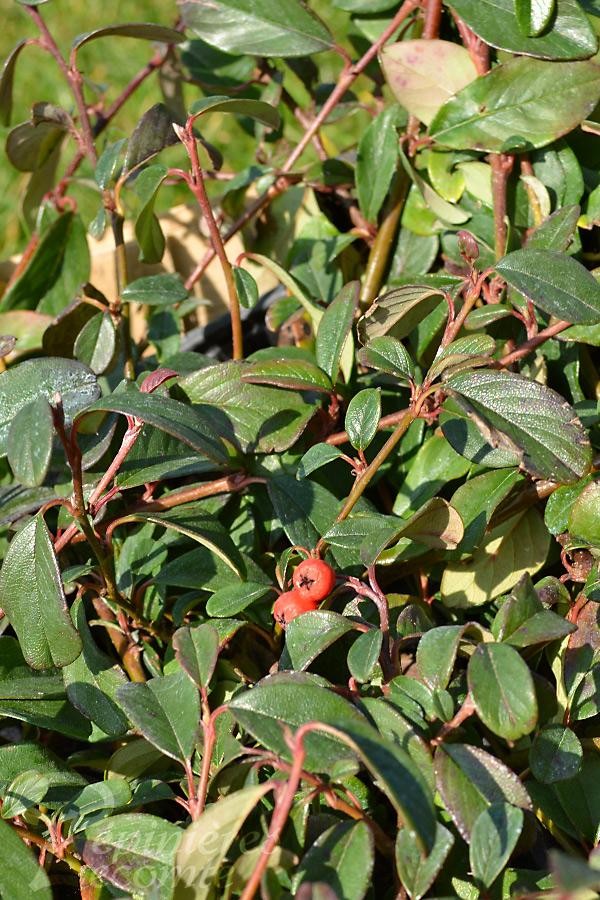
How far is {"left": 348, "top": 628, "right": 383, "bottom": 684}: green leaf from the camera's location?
67 cm

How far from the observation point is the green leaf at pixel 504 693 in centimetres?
61

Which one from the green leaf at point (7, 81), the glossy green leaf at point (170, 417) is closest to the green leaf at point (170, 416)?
the glossy green leaf at point (170, 417)

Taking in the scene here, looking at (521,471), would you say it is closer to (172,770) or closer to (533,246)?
(533,246)

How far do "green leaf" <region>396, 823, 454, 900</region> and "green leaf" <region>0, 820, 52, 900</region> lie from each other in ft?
0.79

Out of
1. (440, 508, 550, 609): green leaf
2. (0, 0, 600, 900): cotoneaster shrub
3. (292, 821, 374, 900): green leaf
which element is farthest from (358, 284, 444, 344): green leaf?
(292, 821, 374, 900): green leaf

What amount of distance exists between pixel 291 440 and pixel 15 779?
366 mm

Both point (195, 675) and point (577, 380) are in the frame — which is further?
point (577, 380)

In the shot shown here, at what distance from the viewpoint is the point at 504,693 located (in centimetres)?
62

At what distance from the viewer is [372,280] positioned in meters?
1.15

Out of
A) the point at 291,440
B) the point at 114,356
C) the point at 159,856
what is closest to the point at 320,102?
the point at 114,356

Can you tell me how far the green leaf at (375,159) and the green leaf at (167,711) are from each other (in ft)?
2.07

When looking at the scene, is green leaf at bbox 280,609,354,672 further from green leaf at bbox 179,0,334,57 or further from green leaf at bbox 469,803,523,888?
green leaf at bbox 179,0,334,57

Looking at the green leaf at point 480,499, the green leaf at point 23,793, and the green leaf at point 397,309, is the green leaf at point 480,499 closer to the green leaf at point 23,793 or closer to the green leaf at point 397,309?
the green leaf at point 397,309

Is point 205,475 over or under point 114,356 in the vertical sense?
under
